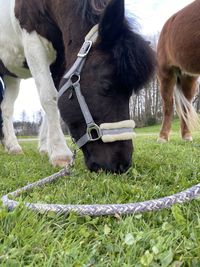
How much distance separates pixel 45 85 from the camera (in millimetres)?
2969

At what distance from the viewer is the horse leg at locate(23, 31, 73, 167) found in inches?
116

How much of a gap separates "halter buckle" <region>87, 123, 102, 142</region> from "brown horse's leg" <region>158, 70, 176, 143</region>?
3.82 m

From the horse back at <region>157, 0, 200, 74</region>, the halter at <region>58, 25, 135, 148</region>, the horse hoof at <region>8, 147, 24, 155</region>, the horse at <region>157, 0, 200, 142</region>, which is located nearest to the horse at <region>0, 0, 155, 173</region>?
the halter at <region>58, 25, 135, 148</region>

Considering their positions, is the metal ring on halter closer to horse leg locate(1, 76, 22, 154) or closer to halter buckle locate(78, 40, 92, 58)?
halter buckle locate(78, 40, 92, 58)

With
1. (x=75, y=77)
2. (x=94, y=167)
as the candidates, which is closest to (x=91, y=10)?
(x=75, y=77)

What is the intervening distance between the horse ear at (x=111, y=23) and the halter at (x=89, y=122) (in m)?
0.09

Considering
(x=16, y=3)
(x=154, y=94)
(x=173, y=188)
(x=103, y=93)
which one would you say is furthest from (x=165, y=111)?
(x=154, y=94)

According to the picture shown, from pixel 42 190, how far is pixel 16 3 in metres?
1.93

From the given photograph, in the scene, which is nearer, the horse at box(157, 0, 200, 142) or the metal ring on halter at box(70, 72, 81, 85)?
the metal ring on halter at box(70, 72, 81, 85)

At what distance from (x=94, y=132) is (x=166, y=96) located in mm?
4099

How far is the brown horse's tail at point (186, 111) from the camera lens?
19.7 ft

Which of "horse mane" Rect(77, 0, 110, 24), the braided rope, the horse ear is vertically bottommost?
the braided rope

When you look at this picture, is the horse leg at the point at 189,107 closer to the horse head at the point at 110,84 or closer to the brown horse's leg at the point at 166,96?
the brown horse's leg at the point at 166,96

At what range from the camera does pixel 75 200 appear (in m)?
1.62
